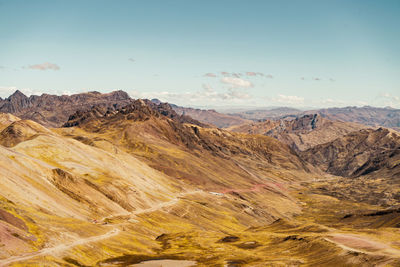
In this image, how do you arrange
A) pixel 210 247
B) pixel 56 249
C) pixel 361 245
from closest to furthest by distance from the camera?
1. pixel 56 249
2. pixel 361 245
3. pixel 210 247

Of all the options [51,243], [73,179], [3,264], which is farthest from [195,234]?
[3,264]

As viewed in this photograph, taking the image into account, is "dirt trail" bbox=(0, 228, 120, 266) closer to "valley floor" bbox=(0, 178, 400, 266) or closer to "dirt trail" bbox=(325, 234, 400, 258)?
"valley floor" bbox=(0, 178, 400, 266)

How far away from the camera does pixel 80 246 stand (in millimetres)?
100375

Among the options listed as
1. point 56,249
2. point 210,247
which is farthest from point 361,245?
point 56,249

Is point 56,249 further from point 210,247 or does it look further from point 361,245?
point 361,245

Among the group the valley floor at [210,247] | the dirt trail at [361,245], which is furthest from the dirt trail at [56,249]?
the dirt trail at [361,245]

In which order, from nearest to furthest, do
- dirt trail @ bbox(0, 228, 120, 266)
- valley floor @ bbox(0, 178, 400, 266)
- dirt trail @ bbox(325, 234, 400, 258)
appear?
dirt trail @ bbox(0, 228, 120, 266) → valley floor @ bbox(0, 178, 400, 266) → dirt trail @ bbox(325, 234, 400, 258)

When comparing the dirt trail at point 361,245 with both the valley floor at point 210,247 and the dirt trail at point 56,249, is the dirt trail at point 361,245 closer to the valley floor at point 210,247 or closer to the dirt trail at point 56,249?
the valley floor at point 210,247

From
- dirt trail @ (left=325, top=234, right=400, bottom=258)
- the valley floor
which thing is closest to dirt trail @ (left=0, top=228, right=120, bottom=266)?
the valley floor

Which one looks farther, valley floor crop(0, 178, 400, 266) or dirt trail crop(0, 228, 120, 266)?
valley floor crop(0, 178, 400, 266)

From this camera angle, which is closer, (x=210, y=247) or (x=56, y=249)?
(x=56, y=249)

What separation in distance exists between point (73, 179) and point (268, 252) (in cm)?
8438

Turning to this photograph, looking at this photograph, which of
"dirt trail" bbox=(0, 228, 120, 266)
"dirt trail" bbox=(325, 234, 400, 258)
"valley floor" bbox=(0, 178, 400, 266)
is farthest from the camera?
"dirt trail" bbox=(325, 234, 400, 258)

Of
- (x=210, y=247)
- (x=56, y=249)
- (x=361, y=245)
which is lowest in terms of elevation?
(x=210, y=247)
